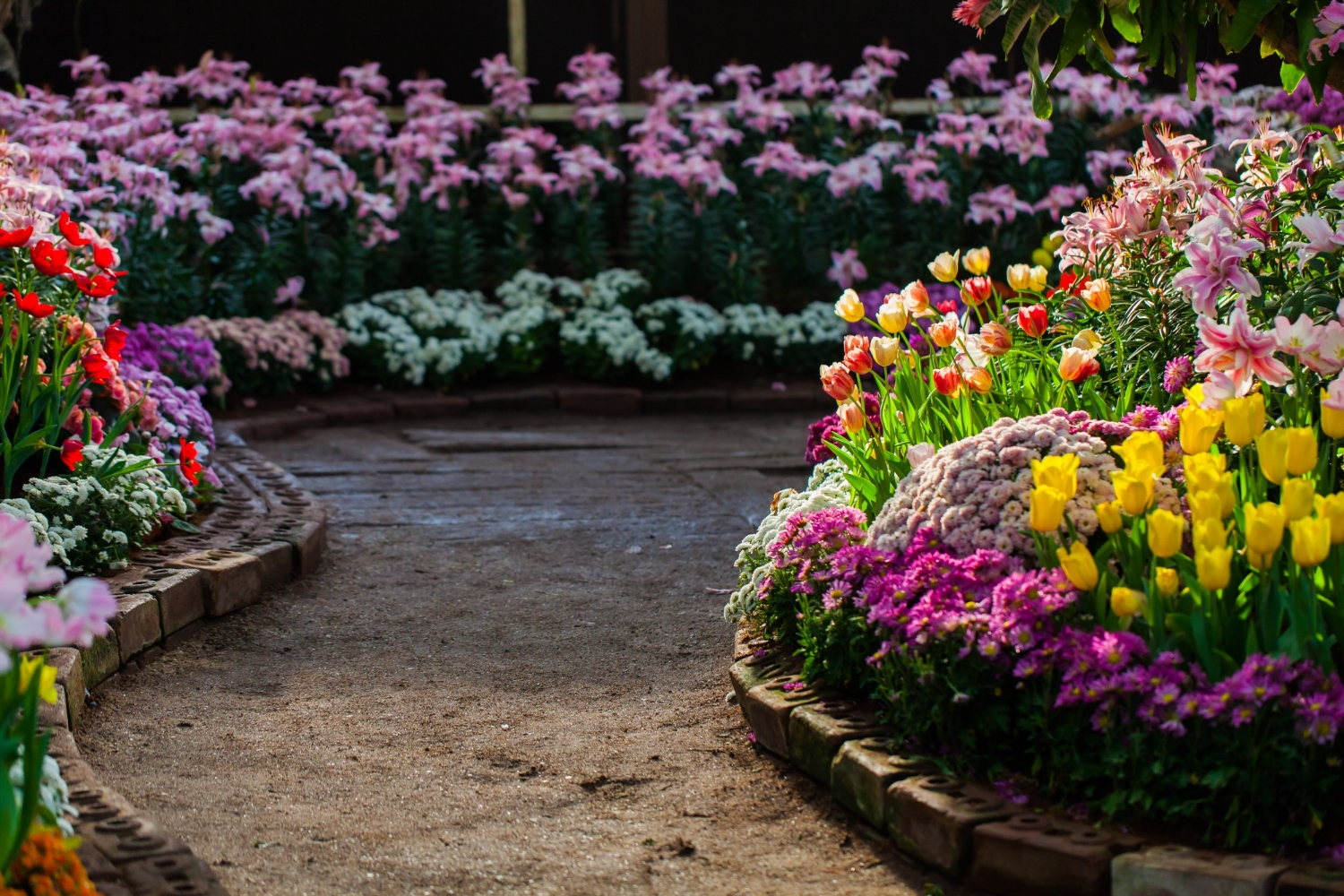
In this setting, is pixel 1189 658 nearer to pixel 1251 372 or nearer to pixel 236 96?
pixel 1251 372

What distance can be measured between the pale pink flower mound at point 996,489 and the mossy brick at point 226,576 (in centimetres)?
185

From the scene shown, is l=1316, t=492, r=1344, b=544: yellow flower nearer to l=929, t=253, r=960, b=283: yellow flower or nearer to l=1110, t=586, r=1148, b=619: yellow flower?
l=1110, t=586, r=1148, b=619: yellow flower

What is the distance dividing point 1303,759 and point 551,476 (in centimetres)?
407

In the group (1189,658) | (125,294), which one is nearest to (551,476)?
(125,294)

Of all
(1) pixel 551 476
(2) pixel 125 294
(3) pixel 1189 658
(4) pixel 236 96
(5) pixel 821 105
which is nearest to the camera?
(3) pixel 1189 658

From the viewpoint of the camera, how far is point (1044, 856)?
2059mm

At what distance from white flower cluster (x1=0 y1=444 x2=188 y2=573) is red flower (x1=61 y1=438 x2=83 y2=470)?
2.3 inches

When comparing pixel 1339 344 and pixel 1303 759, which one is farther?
pixel 1339 344

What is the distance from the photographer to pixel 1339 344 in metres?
2.26

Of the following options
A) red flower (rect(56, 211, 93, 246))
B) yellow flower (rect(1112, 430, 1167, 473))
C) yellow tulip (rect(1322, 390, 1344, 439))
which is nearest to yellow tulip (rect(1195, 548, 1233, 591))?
yellow flower (rect(1112, 430, 1167, 473))

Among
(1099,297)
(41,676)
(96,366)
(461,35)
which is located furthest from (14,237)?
(461,35)

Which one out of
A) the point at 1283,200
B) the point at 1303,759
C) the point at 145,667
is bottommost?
the point at 145,667

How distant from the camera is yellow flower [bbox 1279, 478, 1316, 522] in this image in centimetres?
202

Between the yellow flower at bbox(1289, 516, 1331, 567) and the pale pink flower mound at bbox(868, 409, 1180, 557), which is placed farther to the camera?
the pale pink flower mound at bbox(868, 409, 1180, 557)
